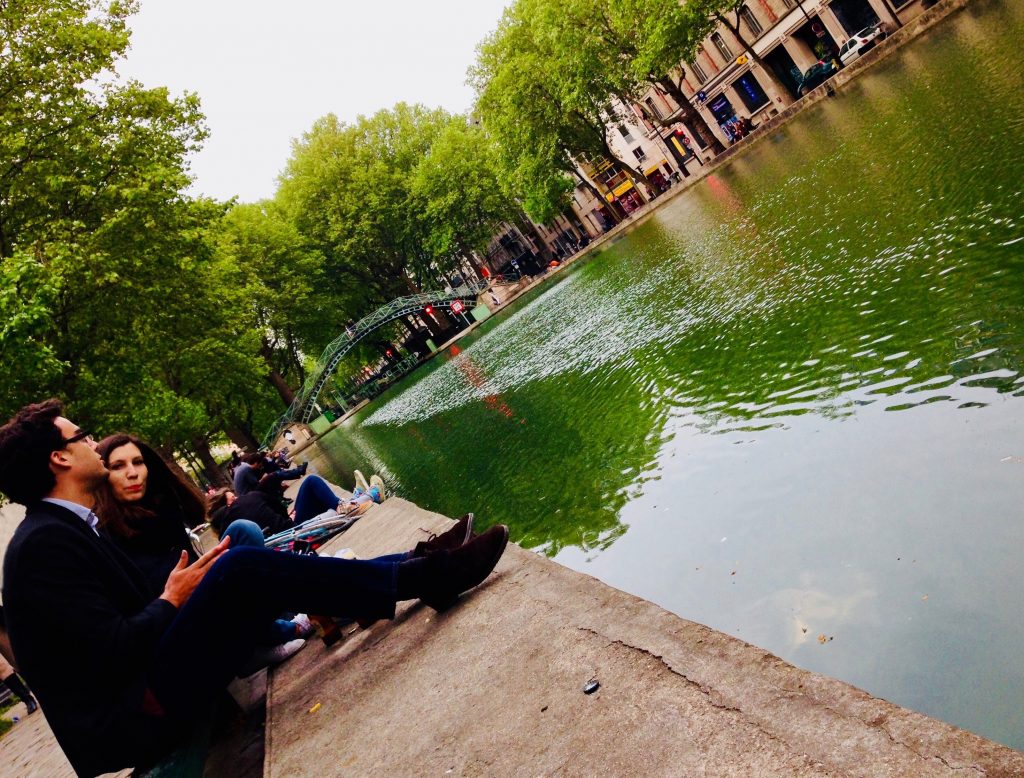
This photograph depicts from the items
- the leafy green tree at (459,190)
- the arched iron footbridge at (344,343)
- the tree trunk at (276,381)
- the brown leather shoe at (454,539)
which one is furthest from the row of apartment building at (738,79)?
the brown leather shoe at (454,539)

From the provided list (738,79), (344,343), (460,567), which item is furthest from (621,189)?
(460,567)

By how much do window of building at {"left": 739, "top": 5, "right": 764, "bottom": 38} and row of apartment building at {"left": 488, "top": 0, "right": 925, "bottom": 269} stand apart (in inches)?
2.0

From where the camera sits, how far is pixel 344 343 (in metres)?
43.4

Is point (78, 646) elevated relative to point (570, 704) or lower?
elevated

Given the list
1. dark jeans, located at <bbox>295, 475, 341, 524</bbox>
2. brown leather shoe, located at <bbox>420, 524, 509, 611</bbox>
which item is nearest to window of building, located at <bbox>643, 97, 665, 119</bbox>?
dark jeans, located at <bbox>295, 475, 341, 524</bbox>

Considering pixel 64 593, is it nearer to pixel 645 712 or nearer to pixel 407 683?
pixel 407 683

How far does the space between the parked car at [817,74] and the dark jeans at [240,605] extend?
110 ft

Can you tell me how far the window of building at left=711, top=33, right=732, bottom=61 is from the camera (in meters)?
40.3

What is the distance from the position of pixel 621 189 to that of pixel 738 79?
17.6m

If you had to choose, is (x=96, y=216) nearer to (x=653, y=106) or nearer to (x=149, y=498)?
(x=149, y=498)

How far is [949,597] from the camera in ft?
9.22

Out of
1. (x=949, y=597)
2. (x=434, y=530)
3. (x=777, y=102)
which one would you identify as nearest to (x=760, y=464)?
(x=949, y=597)

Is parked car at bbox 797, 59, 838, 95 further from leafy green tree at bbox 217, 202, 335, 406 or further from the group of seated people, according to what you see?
the group of seated people

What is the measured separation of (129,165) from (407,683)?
701 inches
